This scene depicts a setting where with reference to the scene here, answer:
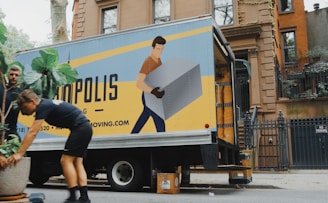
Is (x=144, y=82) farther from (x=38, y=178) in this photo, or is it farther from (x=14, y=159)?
(x=14, y=159)

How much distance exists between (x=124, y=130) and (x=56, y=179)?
16.9 ft

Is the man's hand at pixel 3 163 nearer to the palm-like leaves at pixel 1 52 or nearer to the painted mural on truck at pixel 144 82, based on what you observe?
the palm-like leaves at pixel 1 52

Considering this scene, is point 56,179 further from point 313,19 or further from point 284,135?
point 313,19

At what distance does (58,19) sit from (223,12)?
8.64 m

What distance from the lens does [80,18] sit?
70.5 feet

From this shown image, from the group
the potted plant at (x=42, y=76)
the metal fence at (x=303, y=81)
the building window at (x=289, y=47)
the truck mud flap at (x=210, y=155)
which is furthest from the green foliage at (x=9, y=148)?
the building window at (x=289, y=47)

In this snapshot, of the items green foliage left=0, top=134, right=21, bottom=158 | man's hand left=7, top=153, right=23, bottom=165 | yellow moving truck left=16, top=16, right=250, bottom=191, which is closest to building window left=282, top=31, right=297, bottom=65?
yellow moving truck left=16, top=16, right=250, bottom=191

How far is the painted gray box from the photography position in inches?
299

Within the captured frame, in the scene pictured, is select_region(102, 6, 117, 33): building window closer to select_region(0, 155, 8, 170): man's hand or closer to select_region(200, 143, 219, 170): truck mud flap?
select_region(200, 143, 219, 170): truck mud flap

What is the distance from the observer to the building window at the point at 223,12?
1861 cm

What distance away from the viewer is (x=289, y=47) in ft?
79.5

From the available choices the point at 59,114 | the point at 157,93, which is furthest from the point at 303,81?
the point at 59,114

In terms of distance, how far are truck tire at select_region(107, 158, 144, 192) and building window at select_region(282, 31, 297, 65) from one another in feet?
59.8

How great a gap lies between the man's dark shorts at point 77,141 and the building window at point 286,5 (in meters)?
23.0
